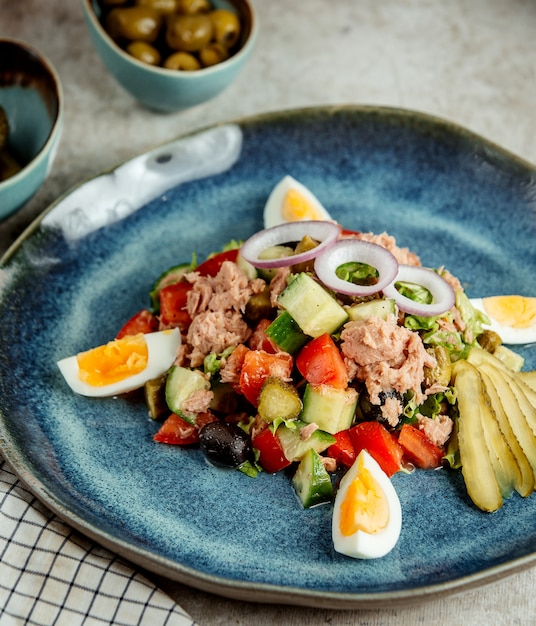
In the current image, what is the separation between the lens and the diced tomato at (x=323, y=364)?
12.8ft

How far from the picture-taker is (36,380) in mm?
4375

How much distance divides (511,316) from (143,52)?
3.24 metres

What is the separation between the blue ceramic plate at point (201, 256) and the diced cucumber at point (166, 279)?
0.21 metres

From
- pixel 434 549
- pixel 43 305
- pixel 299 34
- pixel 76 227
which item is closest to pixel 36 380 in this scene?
pixel 43 305

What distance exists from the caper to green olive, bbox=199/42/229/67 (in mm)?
2970

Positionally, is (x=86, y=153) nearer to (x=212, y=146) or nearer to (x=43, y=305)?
(x=212, y=146)

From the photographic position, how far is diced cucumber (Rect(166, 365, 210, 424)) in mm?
4078

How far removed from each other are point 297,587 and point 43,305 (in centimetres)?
237

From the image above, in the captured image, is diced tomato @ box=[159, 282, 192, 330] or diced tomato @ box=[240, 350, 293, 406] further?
diced tomato @ box=[159, 282, 192, 330]

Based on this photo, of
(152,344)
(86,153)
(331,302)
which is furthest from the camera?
(86,153)

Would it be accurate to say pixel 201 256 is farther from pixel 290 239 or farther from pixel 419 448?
pixel 419 448

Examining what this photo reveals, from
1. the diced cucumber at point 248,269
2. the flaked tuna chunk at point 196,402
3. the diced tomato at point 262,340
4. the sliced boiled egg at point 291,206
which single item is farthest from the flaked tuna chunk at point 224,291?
the sliced boiled egg at point 291,206

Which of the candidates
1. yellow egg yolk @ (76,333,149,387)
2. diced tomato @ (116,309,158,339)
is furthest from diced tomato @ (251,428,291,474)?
diced tomato @ (116,309,158,339)

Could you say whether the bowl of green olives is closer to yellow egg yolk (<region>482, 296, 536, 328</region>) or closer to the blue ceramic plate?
the blue ceramic plate
